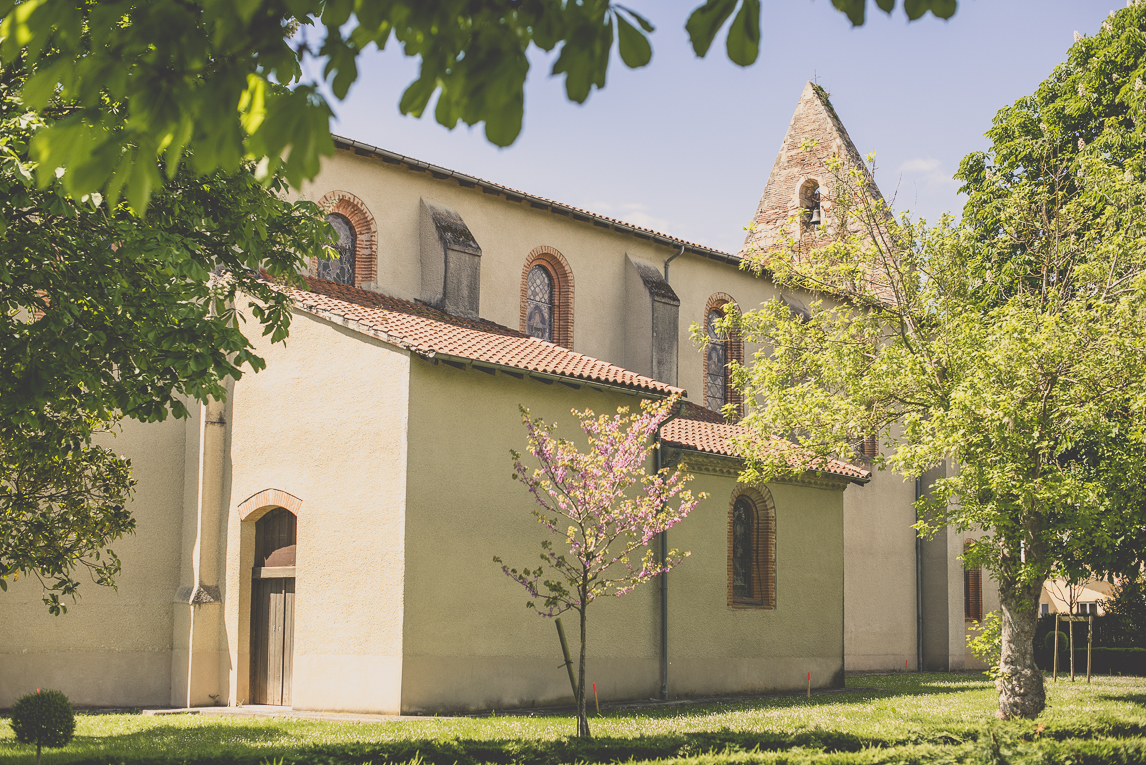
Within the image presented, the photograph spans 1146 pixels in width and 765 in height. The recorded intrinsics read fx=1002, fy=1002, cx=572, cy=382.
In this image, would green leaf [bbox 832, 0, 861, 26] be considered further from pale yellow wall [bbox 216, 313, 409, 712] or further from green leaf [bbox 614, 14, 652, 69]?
pale yellow wall [bbox 216, 313, 409, 712]

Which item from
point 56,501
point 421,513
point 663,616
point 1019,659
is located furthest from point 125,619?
point 1019,659

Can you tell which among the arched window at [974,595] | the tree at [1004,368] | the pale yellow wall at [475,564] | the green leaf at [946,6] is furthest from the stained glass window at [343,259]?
the arched window at [974,595]

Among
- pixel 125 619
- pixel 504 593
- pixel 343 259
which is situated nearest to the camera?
pixel 504 593

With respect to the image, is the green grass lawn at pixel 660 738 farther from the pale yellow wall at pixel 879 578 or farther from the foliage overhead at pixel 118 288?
the pale yellow wall at pixel 879 578

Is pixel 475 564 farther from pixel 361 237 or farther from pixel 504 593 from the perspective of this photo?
pixel 361 237

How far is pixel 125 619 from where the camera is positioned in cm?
1650

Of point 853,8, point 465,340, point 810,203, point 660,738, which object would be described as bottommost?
point 660,738

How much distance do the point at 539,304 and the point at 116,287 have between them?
13089 millimetres

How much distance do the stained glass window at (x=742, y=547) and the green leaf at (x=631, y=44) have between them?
17.3 meters

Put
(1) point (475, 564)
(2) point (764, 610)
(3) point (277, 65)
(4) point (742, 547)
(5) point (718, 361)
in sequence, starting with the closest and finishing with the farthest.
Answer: (3) point (277, 65)
(1) point (475, 564)
(2) point (764, 610)
(4) point (742, 547)
(5) point (718, 361)

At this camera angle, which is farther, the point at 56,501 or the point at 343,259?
the point at 343,259

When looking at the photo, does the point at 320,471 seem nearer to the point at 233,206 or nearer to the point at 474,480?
the point at 474,480

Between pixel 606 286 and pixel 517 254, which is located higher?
pixel 517 254

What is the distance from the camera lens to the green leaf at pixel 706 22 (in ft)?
10.6
